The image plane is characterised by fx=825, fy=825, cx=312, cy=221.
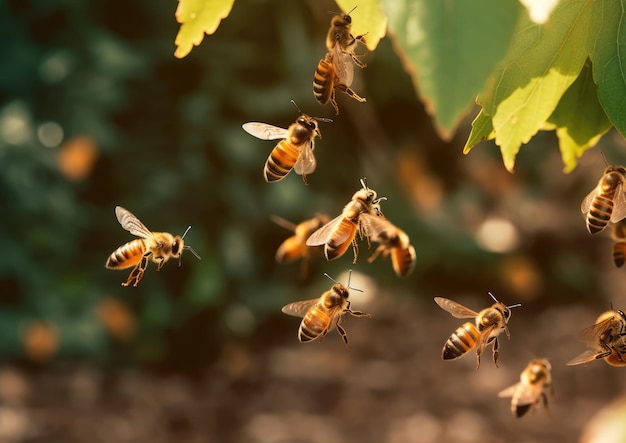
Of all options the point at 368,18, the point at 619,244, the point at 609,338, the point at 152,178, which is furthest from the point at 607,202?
the point at 152,178

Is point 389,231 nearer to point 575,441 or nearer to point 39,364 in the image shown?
point 575,441

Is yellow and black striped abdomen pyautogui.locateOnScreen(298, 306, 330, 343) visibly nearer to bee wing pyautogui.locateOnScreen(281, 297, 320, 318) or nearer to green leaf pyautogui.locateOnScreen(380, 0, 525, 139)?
bee wing pyautogui.locateOnScreen(281, 297, 320, 318)

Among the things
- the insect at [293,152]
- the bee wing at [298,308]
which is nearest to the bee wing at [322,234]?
the insect at [293,152]

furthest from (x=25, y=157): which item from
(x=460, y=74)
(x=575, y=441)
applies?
(x=460, y=74)

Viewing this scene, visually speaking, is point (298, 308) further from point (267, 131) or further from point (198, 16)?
point (198, 16)

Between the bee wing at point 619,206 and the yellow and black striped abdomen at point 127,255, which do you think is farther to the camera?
the yellow and black striped abdomen at point 127,255

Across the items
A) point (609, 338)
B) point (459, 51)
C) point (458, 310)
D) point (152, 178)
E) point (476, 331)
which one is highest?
point (152, 178)

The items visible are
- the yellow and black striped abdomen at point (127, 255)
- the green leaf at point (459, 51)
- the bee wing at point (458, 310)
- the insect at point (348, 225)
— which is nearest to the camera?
the green leaf at point (459, 51)

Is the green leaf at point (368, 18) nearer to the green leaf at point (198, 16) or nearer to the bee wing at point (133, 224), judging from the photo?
the green leaf at point (198, 16)

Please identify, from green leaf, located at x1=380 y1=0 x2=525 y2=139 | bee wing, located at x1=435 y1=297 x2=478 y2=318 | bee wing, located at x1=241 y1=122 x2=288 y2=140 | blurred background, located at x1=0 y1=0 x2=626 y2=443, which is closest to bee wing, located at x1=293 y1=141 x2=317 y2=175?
bee wing, located at x1=241 y1=122 x2=288 y2=140
